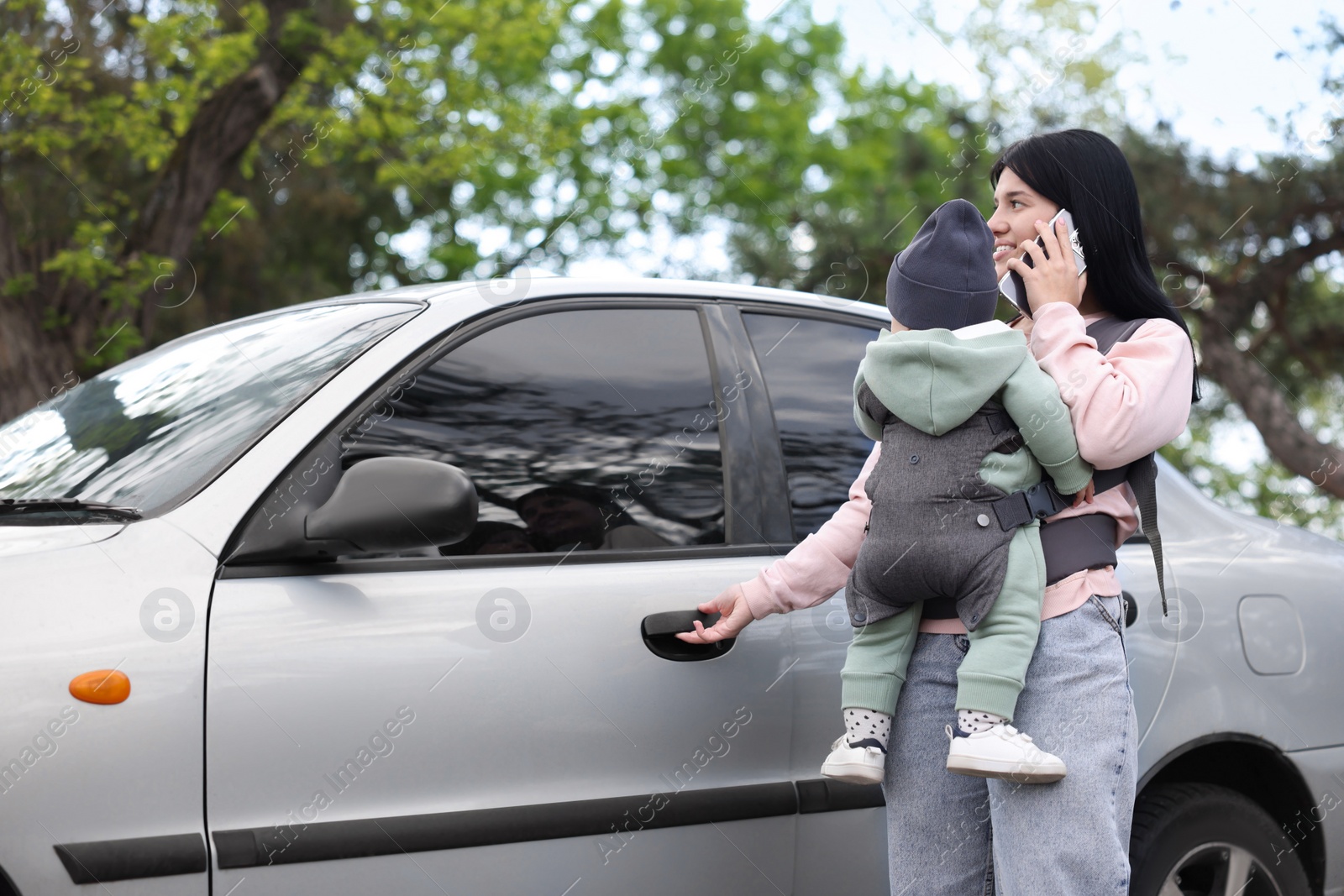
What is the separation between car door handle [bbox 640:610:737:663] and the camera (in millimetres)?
2264

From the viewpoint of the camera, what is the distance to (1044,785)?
1837 millimetres

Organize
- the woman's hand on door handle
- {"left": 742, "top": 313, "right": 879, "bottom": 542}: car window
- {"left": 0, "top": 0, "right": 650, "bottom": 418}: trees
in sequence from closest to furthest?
the woman's hand on door handle, {"left": 742, "top": 313, "right": 879, "bottom": 542}: car window, {"left": 0, "top": 0, "right": 650, "bottom": 418}: trees

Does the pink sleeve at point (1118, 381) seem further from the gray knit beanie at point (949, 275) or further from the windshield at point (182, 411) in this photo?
the windshield at point (182, 411)

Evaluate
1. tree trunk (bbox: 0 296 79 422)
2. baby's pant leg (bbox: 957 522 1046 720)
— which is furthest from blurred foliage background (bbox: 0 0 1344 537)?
baby's pant leg (bbox: 957 522 1046 720)

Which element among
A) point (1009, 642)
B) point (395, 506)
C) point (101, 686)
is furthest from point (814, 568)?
point (101, 686)

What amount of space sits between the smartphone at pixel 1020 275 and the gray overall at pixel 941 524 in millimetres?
275

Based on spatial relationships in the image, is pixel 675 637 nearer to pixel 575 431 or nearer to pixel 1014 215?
pixel 575 431

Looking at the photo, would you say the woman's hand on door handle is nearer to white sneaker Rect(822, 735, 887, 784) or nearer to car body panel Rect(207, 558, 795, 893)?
car body panel Rect(207, 558, 795, 893)

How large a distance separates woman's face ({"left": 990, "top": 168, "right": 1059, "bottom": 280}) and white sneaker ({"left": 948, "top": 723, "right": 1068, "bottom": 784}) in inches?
30.7

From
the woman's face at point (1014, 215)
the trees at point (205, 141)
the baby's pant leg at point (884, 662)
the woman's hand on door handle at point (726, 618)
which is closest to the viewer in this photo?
the baby's pant leg at point (884, 662)

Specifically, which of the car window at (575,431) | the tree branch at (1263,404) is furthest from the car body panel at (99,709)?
the tree branch at (1263,404)

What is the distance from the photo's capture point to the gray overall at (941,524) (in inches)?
72.0

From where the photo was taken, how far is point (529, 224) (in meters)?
24.3

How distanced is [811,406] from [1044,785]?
1.08 m
